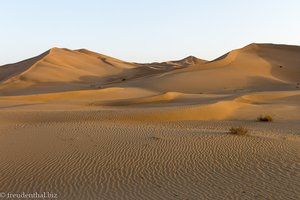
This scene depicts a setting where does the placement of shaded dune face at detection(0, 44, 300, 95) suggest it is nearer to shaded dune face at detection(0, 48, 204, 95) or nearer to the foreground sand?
shaded dune face at detection(0, 48, 204, 95)

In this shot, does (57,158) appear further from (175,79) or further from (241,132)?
(175,79)

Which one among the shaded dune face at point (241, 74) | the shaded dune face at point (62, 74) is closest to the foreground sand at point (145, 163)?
the shaded dune face at point (241, 74)

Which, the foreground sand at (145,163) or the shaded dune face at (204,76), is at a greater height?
the shaded dune face at (204,76)

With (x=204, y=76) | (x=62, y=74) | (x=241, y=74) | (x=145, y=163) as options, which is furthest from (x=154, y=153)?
(x=62, y=74)

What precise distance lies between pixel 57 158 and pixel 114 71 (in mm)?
66565

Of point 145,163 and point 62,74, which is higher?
point 62,74

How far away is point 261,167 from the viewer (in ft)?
29.5

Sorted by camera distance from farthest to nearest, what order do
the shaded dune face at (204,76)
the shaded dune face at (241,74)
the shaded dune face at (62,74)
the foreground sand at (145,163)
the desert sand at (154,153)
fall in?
the shaded dune face at (62,74) < the shaded dune face at (204,76) < the shaded dune face at (241,74) < the desert sand at (154,153) < the foreground sand at (145,163)

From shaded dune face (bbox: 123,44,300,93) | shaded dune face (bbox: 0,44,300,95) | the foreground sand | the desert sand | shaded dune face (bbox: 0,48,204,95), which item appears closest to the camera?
the foreground sand

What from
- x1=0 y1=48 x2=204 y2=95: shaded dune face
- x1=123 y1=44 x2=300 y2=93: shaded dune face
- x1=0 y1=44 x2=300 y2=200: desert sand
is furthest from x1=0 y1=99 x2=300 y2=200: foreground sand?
x1=0 y1=48 x2=204 y2=95: shaded dune face

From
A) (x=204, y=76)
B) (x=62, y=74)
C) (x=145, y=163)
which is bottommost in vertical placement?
(x=145, y=163)

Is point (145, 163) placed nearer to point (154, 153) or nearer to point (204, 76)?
point (154, 153)

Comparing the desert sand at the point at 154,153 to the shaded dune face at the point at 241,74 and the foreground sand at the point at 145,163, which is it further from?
the shaded dune face at the point at 241,74

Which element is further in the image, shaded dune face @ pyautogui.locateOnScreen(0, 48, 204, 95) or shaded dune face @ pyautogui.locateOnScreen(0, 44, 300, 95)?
shaded dune face @ pyautogui.locateOnScreen(0, 48, 204, 95)
